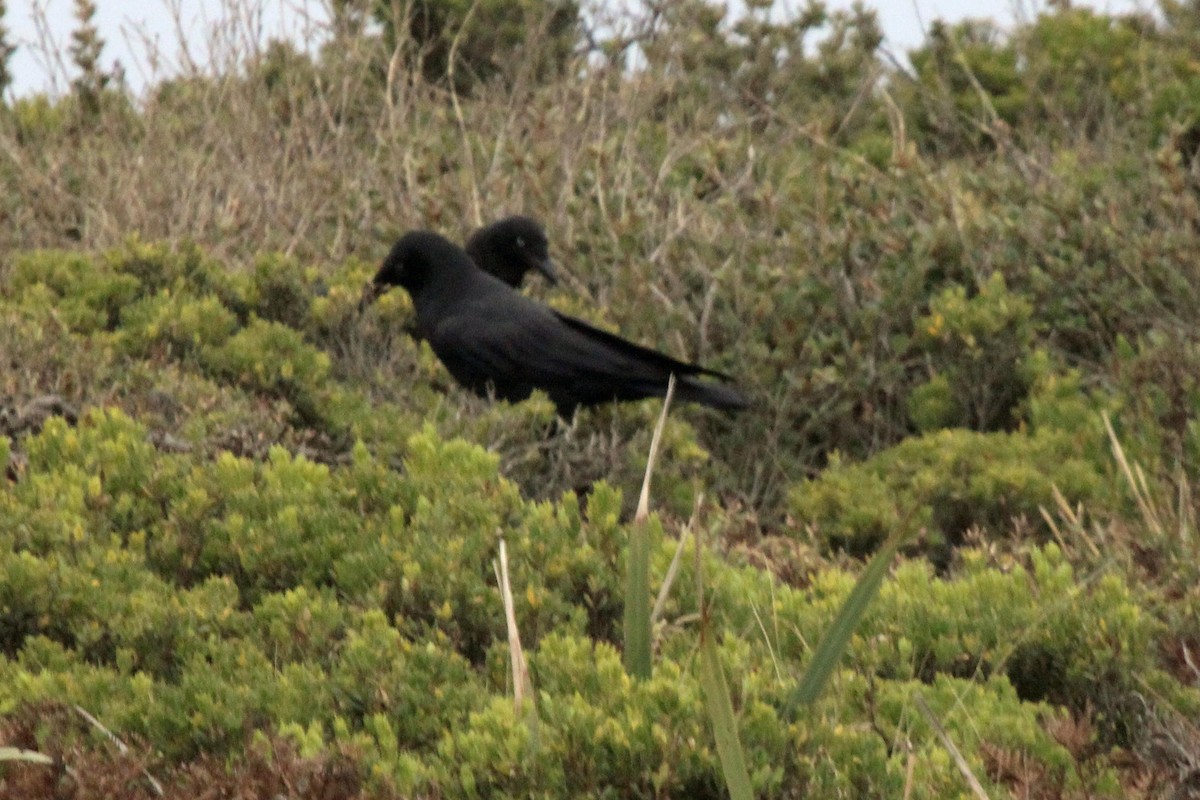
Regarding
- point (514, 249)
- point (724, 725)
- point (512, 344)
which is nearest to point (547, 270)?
point (514, 249)

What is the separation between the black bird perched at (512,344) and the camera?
7000 mm

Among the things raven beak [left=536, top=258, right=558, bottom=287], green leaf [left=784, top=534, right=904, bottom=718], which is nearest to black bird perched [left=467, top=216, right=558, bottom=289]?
raven beak [left=536, top=258, right=558, bottom=287]

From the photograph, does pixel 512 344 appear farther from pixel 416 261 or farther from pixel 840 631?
pixel 840 631

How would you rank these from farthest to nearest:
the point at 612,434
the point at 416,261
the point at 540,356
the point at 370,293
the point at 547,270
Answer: the point at 547,270 < the point at 370,293 < the point at 416,261 < the point at 540,356 < the point at 612,434

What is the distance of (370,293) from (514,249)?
2.46 ft

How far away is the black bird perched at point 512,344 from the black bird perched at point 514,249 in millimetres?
351

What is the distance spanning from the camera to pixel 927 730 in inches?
135

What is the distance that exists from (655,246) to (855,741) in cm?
590

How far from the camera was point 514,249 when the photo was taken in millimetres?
8281

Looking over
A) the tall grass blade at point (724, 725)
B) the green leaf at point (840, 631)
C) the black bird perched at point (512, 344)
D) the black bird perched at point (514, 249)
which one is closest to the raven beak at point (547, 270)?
the black bird perched at point (514, 249)

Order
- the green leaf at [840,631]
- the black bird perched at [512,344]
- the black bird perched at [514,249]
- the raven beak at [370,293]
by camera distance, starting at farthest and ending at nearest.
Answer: the black bird perched at [514,249], the raven beak at [370,293], the black bird perched at [512,344], the green leaf at [840,631]

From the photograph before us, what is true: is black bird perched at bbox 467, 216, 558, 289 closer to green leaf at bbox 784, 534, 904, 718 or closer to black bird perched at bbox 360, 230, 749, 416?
black bird perched at bbox 360, 230, 749, 416

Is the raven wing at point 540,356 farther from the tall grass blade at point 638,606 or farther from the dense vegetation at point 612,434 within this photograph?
the tall grass blade at point 638,606

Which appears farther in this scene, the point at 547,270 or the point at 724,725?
the point at 547,270
